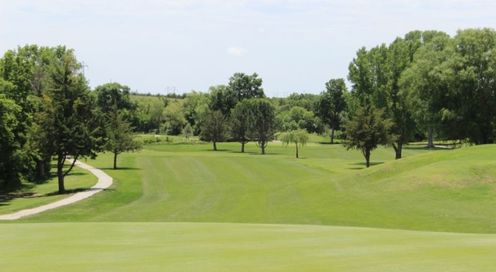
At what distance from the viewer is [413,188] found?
104 feet

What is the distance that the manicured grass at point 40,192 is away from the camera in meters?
36.7

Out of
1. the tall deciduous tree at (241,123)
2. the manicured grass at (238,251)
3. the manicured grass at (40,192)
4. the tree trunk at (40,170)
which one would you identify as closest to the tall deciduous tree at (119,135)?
the manicured grass at (40,192)

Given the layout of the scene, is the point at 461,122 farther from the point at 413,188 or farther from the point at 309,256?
the point at 309,256

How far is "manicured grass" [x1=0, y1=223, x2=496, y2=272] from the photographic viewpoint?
957 centimetres

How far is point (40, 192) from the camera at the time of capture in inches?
1809

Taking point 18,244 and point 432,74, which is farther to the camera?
point 432,74

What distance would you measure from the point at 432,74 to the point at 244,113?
202 ft

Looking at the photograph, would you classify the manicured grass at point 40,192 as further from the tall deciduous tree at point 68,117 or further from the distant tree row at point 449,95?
the distant tree row at point 449,95

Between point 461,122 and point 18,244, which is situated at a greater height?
point 461,122

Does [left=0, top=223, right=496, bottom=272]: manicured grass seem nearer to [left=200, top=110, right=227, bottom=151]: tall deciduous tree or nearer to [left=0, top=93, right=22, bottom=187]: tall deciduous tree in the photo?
[left=0, top=93, right=22, bottom=187]: tall deciduous tree

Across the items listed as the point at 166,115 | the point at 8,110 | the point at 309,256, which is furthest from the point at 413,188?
the point at 166,115

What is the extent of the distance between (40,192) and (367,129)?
3295cm

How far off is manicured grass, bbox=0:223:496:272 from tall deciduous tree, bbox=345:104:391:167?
45231 millimetres

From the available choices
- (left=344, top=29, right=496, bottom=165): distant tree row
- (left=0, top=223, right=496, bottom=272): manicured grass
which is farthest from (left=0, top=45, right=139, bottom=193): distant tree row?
(left=344, top=29, right=496, bottom=165): distant tree row
